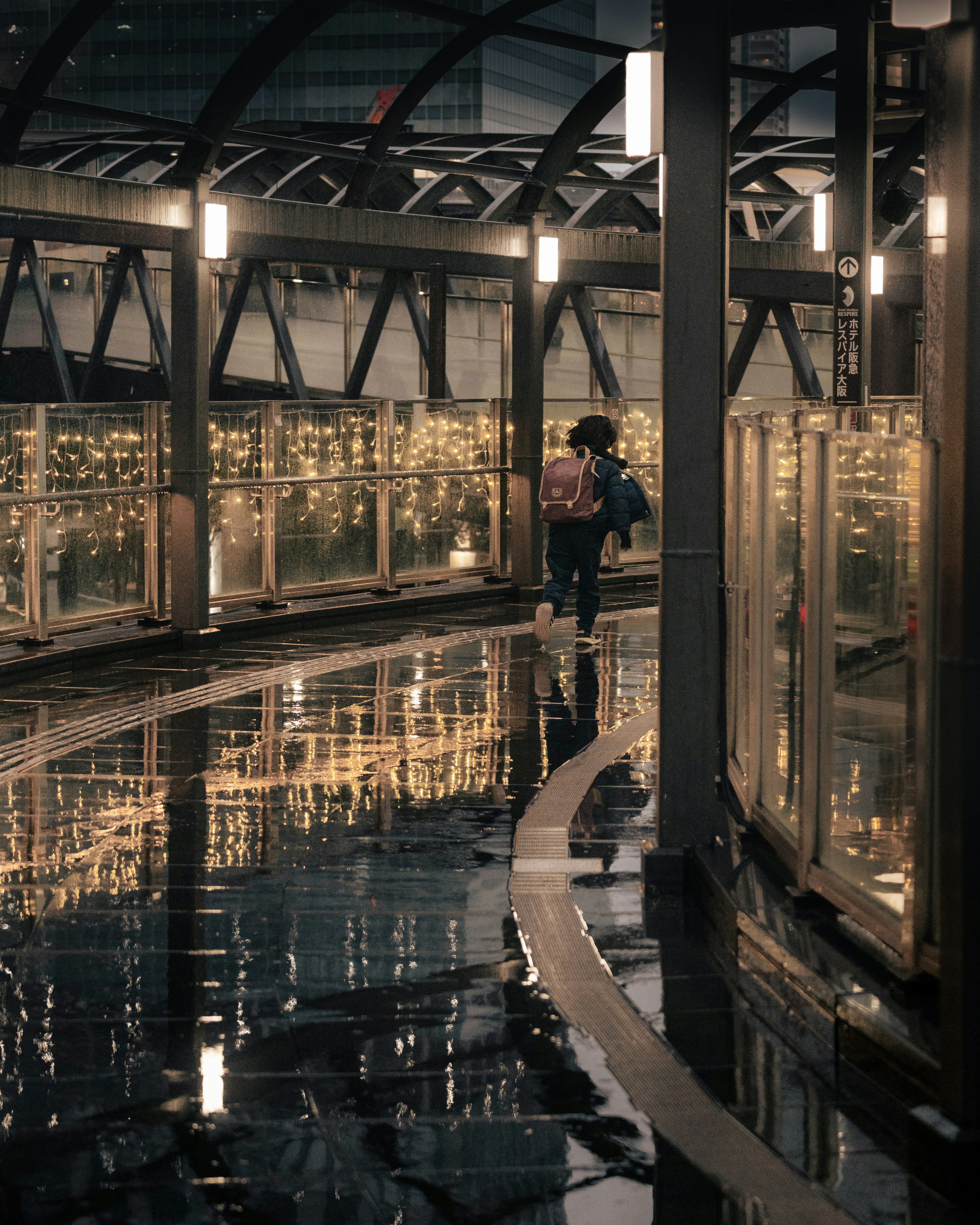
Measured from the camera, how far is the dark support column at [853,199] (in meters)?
13.9

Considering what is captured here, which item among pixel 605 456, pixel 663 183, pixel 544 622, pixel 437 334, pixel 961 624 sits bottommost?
pixel 544 622

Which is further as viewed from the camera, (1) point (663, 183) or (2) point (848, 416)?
(2) point (848, 416)

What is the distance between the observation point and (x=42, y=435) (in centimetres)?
1250

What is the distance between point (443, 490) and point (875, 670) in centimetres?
1160

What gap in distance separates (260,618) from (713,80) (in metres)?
8.36

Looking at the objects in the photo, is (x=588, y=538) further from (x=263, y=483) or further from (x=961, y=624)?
(x=961, y=624)

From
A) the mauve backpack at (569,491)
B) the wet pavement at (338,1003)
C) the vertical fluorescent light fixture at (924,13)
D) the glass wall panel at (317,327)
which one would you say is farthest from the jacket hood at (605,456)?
the glass wall panel at (317,327)

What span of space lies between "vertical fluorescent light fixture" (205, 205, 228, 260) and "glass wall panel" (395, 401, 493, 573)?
349 centimetres

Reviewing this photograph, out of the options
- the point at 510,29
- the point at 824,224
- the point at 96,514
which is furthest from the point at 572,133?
the point at 96,514

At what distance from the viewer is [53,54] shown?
42.1 ft

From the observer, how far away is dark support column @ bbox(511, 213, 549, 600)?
52.9ft

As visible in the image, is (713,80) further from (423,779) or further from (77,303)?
(77,303)

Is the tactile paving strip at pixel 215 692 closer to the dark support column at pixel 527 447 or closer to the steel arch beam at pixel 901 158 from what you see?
the dark support column at pixel 527 447

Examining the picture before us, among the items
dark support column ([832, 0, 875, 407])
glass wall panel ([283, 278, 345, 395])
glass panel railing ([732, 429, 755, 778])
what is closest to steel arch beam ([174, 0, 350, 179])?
dark support column ([832, 0, 875, 407])
